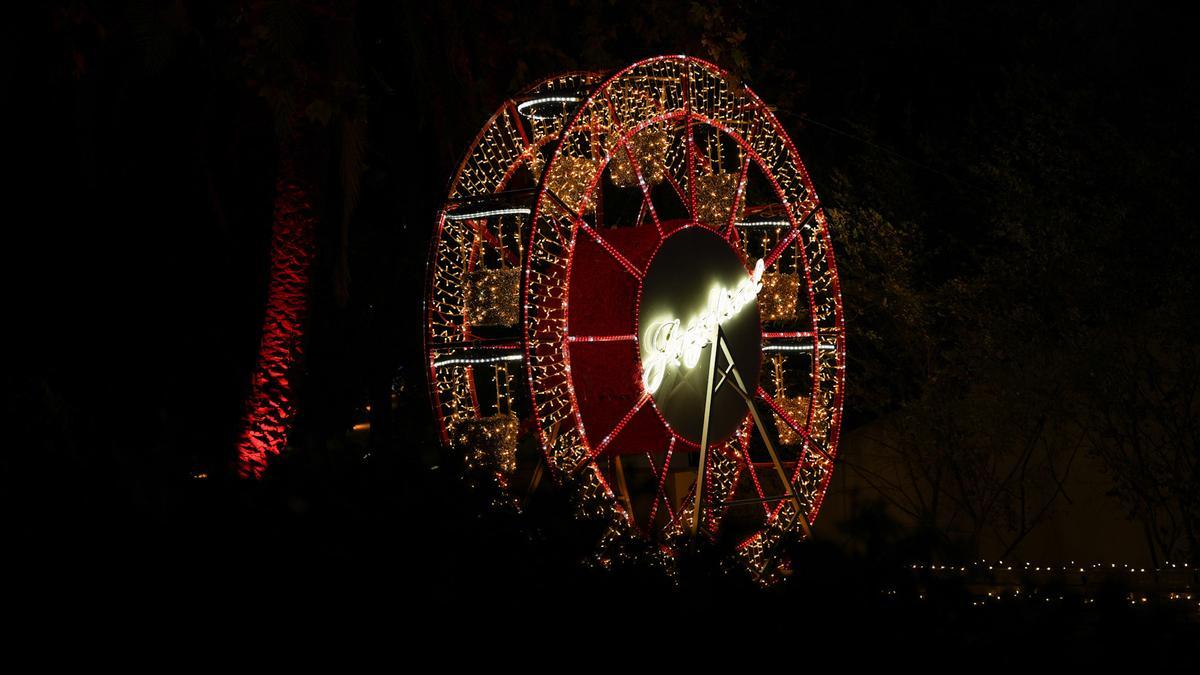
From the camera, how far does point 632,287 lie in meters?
10.5

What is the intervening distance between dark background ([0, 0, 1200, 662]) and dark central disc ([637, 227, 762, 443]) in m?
2.71

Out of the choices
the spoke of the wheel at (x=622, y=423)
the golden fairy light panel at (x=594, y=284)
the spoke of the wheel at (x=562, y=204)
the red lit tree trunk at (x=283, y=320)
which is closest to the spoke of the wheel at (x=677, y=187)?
the golden fairy light panel at (x=594, y=284)

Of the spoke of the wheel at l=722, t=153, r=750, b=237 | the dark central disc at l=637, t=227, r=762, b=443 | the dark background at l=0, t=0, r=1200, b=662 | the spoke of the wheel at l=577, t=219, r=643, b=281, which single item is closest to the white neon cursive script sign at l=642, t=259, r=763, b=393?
the dark central disc at l=637, t=227, r=762, b=443

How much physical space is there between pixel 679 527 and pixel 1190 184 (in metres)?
6.95

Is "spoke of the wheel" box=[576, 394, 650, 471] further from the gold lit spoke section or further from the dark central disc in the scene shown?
the gold lit spoke section

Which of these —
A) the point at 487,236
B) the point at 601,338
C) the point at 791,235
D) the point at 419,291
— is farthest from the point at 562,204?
the point at 419,291

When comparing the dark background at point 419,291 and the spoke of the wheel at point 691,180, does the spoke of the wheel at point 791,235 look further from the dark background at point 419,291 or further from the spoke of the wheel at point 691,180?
the dark background at point 419,291

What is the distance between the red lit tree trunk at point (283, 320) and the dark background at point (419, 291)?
0.89 ft

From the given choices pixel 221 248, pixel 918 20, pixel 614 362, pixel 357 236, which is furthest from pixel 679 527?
pixel 918 20

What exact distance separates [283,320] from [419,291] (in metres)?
7.19

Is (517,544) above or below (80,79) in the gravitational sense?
below

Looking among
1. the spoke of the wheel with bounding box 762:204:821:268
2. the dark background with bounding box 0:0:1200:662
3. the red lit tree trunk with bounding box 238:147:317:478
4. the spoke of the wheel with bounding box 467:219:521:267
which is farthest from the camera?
the spoke of the wheel with bounding box 762:204:821:268

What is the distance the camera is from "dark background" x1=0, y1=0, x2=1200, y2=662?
14.8 feet

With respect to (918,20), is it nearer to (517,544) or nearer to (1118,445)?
(1118,445)
